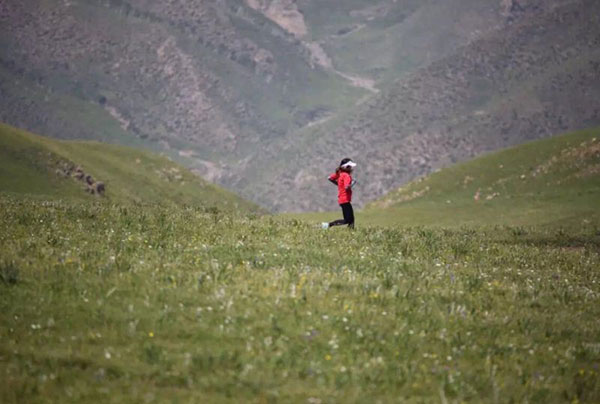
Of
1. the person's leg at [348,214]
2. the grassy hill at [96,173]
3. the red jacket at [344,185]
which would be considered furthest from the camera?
the grassy hill at [96,173]

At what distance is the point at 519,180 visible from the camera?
8481 centimetres

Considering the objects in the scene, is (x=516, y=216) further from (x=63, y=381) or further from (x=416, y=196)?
(x=63, y=381)

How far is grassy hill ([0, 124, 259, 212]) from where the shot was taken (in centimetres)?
8806

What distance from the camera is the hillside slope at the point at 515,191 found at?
64.1m

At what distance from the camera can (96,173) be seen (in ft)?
359

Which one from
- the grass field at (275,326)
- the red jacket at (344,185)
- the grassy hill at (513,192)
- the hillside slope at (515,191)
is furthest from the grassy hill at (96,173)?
the grass field at (275,326)

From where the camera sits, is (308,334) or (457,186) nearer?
(308,334)

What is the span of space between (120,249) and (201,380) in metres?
7.12

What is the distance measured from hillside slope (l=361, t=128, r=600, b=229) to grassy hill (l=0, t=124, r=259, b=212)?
60.8 feet

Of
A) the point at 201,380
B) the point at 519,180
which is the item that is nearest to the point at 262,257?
the point at 201,380

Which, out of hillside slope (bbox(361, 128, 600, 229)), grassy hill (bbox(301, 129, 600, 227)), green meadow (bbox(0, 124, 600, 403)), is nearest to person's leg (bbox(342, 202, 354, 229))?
green meadow (bbox(0, 124, 600, 403))

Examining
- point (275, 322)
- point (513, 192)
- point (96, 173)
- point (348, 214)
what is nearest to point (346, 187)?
point (348, 214)

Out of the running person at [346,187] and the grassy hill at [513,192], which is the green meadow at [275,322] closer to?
the running person at [346,187]

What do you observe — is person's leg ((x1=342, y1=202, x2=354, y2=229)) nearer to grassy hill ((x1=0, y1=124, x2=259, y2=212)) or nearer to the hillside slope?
the hillside slope
